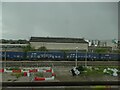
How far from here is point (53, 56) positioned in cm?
701

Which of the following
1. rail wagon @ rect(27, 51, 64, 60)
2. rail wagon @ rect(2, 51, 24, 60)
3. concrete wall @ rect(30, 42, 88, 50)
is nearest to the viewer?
rail wagon @ rect(2, 51, 24, 60)

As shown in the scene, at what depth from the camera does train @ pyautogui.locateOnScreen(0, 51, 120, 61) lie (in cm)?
677

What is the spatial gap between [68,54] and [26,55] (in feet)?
5.41

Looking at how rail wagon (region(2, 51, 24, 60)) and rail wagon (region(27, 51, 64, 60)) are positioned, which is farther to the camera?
rail wagon (region(27, 51, 64, 60))

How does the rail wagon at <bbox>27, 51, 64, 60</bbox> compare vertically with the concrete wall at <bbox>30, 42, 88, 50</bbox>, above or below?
below

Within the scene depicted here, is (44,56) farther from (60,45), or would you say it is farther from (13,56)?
(60,45)

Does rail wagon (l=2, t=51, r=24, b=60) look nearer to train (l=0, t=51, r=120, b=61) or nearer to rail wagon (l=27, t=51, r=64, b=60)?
train (l=0, t=51, r=120, b=61)

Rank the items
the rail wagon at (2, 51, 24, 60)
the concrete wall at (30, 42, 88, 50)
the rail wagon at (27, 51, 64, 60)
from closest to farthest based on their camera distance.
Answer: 1. the rail wagon at (2, 51, 24, 60)
2. the rail wagon at (27, 51, 64, 60)
3. the concrete wall at (30, 42, 88, 50)

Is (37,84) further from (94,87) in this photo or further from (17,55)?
(17,55)

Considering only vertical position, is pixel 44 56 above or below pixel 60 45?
below

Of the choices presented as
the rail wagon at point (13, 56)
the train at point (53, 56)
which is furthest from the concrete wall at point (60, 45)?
the rail wagon at point (13, 56)

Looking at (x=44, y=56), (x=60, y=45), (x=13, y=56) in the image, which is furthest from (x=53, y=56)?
(x=60, y=45)

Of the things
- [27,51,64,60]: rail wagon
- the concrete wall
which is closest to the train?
[27,51,64,60]: rail wagon

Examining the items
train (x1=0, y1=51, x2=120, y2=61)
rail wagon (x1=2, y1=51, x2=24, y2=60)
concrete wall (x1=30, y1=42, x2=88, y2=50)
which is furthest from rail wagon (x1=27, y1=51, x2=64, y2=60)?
concrete wall (x1=30, y1=42, x2=88, y2=50)
